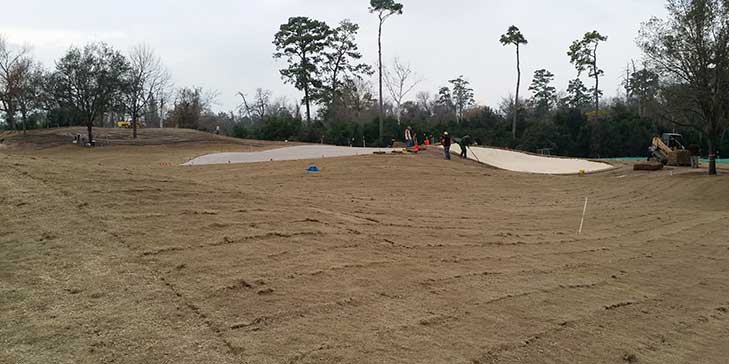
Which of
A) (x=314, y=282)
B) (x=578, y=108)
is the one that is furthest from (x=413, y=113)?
(x=314, y=282)

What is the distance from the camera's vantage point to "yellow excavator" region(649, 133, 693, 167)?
92.3ft

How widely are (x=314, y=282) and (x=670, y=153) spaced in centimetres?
2855

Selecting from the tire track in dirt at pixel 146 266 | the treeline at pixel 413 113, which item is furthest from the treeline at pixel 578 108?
the tire track in dirt at pixel 146 266

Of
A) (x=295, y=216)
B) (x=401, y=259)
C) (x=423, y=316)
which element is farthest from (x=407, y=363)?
(x=295, y=216)

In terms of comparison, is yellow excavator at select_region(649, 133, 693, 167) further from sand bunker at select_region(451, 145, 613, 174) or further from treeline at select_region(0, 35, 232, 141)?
treeline at select_region(0, 35, 232, 141)

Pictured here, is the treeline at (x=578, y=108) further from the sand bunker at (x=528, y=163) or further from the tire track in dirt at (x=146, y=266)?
the tire track in dirt at (x=146, y=266)

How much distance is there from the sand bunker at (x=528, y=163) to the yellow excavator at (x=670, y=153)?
2.56 meters

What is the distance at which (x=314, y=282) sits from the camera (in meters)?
5.62

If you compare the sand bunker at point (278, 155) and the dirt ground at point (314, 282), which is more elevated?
the sand bunker at point (278, 155)

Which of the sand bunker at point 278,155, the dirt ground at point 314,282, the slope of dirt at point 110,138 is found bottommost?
the dirt ground at point 314,282

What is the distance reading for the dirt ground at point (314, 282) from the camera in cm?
427

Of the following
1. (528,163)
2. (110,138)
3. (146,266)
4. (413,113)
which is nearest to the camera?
(146,266)

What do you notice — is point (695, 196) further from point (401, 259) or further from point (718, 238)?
point (401, 259)

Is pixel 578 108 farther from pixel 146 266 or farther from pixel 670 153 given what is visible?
pixel 146 266
